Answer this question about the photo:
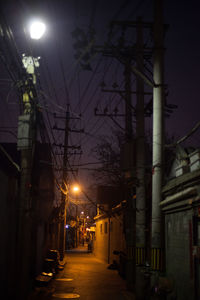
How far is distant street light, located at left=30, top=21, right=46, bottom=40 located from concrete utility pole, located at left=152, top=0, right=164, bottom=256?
4041mm

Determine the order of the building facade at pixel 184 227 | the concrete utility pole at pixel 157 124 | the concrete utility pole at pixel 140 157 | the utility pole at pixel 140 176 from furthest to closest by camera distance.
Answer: the concrete utility pole at pixel 140 157
the utility pole at pixel 140 176
the concrete utility pole at pixel 157 124
the building facade at pixel 184 227

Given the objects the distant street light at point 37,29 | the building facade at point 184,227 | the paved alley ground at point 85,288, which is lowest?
the paved alley ground at point 85,288

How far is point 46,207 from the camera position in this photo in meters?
22.4

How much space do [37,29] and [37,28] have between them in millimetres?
26

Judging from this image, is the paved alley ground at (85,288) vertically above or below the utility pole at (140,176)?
below

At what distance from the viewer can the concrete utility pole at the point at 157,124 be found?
1038cm

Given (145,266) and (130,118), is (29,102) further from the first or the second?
(145,266)

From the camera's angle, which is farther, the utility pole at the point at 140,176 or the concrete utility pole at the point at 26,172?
the utility pole at the point at 140,176

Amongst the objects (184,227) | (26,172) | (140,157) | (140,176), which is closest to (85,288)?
(140,176)

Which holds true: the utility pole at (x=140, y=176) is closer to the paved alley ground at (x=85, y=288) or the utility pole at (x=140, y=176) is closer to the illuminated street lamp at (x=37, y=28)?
the paved alley ground at (x=85, y=288)

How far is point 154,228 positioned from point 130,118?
26.0ft

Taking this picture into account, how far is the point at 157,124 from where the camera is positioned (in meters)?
11.0

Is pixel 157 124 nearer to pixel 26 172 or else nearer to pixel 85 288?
pixel 26 172

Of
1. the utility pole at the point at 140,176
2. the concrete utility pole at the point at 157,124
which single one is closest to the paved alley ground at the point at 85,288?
the utility pole at the point at 140,176
